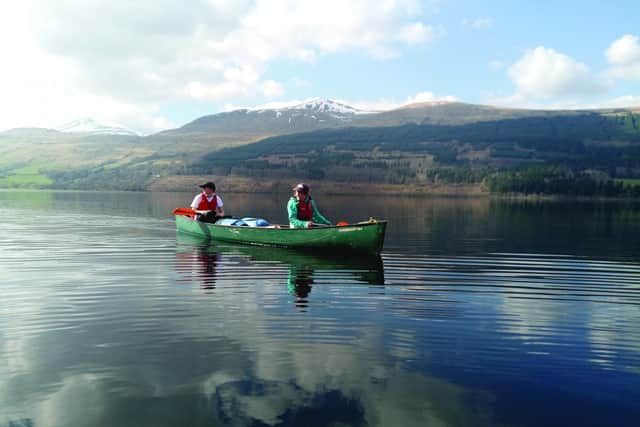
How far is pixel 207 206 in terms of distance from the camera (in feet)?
89.6

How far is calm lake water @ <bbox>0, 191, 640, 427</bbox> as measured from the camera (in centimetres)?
681

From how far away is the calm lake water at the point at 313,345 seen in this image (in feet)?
22.4

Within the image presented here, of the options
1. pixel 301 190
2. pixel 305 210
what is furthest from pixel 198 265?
pixel 305 210

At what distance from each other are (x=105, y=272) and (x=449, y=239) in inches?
829

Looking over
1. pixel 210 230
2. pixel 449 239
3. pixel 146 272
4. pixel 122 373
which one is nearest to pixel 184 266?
pixel 146 272

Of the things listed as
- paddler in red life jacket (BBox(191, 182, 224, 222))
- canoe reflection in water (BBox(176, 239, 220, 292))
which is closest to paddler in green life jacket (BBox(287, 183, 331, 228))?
canoe reflection in water (BBox(176, 239, 220, 292))

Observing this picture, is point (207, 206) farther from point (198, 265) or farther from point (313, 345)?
point (313, 345)

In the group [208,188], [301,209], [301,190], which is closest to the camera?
[301,190]

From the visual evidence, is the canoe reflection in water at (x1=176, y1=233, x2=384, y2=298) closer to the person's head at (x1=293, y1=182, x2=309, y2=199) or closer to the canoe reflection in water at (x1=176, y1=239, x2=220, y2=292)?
the canoe reflection in water at (x1=176, y1=239, x2=220, y2=292)

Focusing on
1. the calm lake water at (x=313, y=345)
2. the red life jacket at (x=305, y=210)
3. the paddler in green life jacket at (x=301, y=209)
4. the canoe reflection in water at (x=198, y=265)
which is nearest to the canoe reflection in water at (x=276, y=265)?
the canoe reflection in water at (x=198, y=265)

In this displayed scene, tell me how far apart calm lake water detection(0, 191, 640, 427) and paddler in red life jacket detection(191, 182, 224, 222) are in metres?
7.78

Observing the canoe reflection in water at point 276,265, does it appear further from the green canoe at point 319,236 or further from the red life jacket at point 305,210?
the red life jacket at point 305,210

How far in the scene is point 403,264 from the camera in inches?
790

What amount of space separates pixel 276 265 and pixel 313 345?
9603mm
